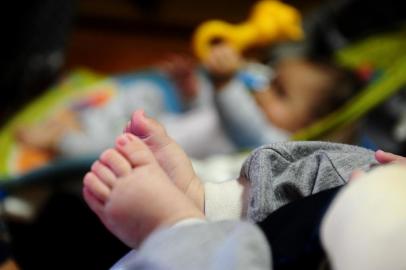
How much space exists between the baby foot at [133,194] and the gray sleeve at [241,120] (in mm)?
789

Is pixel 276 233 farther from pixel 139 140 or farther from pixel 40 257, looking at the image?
pixel 40 257

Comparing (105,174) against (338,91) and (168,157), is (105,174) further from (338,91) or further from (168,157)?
(338,91)

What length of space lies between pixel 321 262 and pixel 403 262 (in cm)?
7

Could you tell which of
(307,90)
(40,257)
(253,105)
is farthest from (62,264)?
(307,90)

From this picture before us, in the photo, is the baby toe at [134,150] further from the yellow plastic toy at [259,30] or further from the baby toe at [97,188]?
the yellow plastic toy at [259,30]

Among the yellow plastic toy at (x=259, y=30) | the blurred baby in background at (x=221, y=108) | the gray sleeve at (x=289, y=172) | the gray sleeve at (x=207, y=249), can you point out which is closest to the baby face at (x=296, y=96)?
the blurred baby in background at (x=221, y=108)

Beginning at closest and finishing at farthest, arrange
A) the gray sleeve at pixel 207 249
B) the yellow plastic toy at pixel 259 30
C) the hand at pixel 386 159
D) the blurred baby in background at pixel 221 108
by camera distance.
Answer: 1. the gray sleeve at pixel 207 249
2. the hand at pixel 386 159
3. the yellow plastic toy at pixel 259 30
4. the blurred baby in background at pixel 221 108

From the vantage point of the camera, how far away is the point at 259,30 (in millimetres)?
1032

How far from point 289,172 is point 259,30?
0.65 metres

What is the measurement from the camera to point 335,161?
42cm

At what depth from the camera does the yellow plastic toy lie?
101 centimetres

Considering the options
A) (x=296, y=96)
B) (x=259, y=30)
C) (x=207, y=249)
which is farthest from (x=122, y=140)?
(x=296, y=96)

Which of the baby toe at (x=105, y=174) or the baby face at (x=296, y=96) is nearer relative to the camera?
the baby toe at (x=105, y=174)

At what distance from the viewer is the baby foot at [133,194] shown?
356 mm
